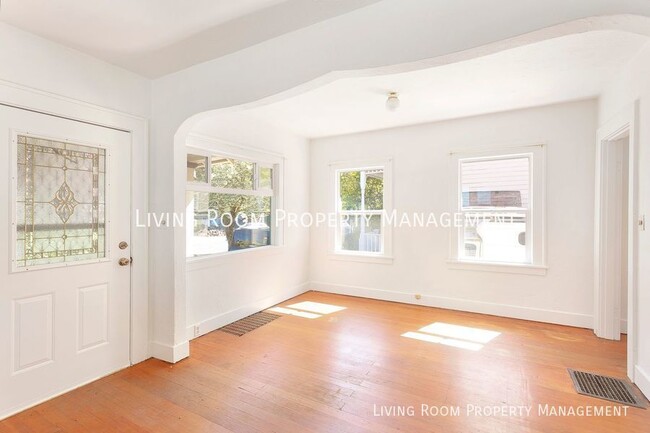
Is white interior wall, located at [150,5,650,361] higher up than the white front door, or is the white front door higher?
white interior wall, located at [150,5,650,361]

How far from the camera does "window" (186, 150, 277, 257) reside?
362cm

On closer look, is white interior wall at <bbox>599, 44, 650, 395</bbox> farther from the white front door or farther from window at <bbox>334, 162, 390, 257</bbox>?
the white front door

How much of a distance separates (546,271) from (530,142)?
161cm

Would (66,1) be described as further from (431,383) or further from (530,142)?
(530,142)

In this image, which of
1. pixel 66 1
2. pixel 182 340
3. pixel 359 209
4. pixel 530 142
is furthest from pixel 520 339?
pixel 66 1

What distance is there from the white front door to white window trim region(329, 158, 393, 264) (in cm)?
314

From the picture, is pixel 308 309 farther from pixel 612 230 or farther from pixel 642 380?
pixel 612 230

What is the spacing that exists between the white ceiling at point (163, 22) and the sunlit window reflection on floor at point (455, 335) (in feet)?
10.4

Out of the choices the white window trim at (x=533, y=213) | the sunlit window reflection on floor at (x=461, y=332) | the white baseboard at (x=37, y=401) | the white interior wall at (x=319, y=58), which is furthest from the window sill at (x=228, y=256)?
the white window trim at (x=533, y=213)

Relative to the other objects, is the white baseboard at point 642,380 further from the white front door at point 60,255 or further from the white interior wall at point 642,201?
the white front door at point 60,255

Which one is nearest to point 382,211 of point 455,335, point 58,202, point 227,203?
point 455,335

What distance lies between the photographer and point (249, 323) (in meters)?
3.97

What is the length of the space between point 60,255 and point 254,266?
7.38 feet

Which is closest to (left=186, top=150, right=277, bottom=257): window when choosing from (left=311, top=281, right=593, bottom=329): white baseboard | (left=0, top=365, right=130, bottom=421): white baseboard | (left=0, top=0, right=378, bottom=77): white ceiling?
(left=0, top=0, right=378, bottom=77): white ceiling
